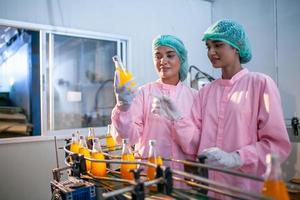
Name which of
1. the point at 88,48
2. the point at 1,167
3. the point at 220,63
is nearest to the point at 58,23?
the point at 88,48

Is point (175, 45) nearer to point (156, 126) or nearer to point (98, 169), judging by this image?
point (156, 126)

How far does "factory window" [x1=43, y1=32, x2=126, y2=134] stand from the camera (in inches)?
102

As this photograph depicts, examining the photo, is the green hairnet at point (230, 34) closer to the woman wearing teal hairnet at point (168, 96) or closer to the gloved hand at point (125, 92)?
the woman wearing teal hairnet at point (168, 96)

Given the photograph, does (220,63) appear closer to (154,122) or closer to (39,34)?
(154,122)

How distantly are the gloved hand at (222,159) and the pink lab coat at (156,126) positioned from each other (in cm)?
30

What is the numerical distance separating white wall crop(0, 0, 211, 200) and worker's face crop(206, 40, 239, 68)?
189 cm

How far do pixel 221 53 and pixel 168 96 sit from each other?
0.35 meters

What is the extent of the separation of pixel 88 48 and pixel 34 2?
0.73 metres

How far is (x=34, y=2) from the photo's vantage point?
244 centimetres

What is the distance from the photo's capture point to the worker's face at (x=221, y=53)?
1.17 m

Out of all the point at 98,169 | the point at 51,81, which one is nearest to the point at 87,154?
the point at 98,169

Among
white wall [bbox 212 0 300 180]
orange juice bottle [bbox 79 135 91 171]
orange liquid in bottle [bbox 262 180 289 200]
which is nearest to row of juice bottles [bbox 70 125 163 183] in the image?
orange juice bottle [bbox 79 135 91 171]

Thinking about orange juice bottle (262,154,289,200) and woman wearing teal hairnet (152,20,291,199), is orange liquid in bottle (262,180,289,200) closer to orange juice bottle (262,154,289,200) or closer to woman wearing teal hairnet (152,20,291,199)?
orange juice bottle (262,154,289,200)

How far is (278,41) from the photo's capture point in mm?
2963
